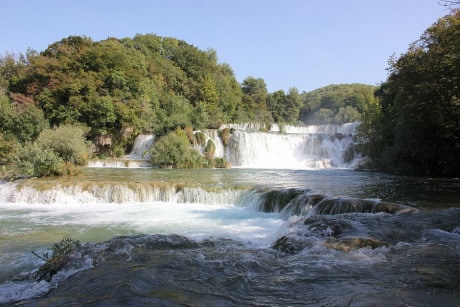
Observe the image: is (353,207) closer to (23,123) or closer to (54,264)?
(54,264)

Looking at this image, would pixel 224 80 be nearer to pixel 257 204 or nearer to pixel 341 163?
pixel 341 163

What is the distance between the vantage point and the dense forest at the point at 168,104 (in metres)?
16.7

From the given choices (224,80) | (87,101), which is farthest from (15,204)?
(224,80)

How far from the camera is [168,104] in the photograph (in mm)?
37812

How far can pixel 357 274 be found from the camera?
5.05 meters

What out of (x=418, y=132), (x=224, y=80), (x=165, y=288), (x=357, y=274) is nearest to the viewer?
(x=165, y=288)

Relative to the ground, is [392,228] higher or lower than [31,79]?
lower

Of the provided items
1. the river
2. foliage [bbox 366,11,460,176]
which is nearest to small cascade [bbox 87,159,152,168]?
the river

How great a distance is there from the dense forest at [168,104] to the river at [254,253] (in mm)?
4790

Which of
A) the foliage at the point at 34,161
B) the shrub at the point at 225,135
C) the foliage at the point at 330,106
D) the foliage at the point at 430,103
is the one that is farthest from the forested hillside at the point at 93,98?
the foliage at the point at 330,106

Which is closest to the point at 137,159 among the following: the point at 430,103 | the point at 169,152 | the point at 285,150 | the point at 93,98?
the point at 169,152

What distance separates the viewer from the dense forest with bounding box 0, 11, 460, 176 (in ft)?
54.9

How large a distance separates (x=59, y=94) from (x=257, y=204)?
88.7ft

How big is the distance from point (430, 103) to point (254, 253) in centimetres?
1427
